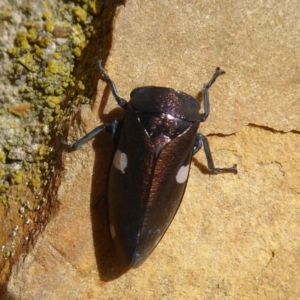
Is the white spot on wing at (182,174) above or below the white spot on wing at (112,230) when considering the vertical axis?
above

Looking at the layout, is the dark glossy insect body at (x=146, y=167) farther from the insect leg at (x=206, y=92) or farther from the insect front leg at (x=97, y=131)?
the insect leg at (x=206, y=92)

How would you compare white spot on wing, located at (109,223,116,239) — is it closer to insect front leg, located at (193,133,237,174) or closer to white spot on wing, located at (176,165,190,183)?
white spot on wing, located at (176,165,190,183)

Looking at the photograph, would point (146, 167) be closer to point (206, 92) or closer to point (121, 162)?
point (121, 162)

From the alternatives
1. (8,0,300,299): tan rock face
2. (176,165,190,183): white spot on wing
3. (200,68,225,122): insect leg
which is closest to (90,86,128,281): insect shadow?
(8,0,300,299): tan rock face

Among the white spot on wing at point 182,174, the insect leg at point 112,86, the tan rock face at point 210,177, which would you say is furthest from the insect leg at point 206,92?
the insect leg at point 112,86

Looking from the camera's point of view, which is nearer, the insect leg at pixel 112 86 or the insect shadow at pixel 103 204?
the insect leg at pixel 112 86

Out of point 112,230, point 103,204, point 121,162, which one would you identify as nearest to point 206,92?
point 121,162

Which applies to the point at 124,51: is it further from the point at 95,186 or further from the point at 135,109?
the point at 95,186

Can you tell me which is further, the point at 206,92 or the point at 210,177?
the point at 210,177
